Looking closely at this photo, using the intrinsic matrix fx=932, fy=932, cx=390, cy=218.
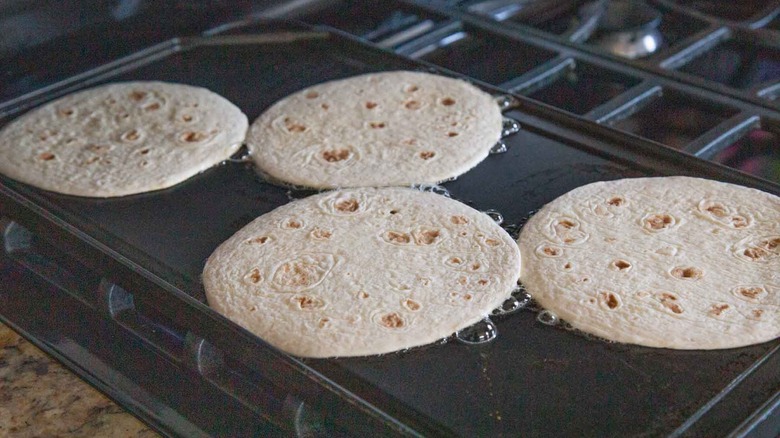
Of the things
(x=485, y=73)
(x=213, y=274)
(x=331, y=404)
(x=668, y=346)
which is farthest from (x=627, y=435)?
(x=485, y=73)

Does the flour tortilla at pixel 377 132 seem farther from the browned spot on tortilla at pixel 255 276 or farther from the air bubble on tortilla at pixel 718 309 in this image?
the air bubble on tortilla at pixel 718 309

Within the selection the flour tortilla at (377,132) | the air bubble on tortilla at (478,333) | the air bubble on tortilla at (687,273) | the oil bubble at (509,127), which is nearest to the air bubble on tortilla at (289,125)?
the flour tortilla at (377,132)

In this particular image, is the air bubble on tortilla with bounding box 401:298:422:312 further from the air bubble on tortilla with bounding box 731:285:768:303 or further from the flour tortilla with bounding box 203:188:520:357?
the air bubble on tortilla with bounding box 731:285:768:303

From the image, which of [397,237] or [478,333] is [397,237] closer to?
[397,237]

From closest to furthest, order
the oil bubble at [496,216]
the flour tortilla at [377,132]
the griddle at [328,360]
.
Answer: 1. the griddle at [328,360]
2. the oil bubble at [496,216]
3. the flour tortilla at [377,132]

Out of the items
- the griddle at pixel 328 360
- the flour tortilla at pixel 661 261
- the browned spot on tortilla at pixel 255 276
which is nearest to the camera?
the griddle at pixel 328 360

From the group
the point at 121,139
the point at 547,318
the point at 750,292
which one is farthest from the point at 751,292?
the point at 121,139

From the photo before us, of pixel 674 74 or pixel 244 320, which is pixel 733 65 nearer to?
pixel 674 74

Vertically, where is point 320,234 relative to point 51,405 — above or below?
above
